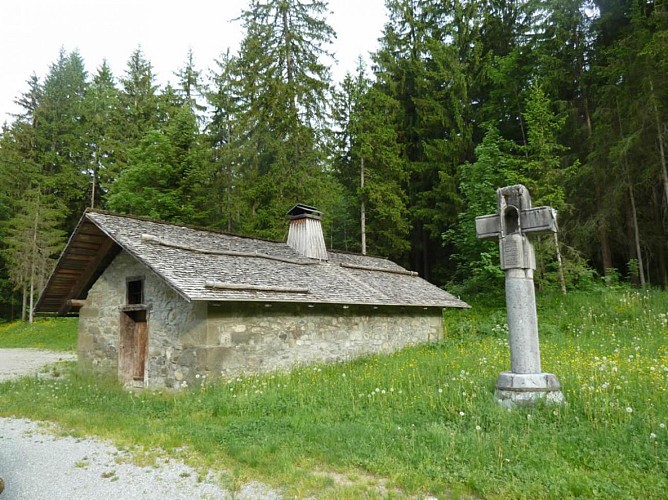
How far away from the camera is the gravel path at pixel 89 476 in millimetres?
4453

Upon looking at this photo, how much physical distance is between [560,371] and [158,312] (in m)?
8.38

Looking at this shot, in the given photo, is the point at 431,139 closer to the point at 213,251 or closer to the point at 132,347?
the point at 213,251

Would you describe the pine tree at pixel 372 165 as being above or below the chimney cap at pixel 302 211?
above

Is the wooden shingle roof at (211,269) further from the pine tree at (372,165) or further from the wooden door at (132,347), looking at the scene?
the pine tree at (372,165)

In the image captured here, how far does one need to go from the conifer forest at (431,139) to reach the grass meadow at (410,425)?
830 cm

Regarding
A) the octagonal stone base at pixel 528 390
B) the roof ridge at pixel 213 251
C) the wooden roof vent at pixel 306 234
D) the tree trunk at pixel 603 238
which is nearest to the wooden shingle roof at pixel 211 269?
the roof ridge at pixel 213 251

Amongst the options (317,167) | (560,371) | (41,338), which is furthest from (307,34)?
(41,338)

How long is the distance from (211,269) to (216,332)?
5.60 ft

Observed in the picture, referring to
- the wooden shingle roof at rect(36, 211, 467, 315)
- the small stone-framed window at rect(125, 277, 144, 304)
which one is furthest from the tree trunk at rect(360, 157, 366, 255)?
the small stone-framed window at rect(125, 277, 144, 304)

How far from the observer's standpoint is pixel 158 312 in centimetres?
1012

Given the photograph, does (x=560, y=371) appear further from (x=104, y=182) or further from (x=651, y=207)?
(x=104, y=182)

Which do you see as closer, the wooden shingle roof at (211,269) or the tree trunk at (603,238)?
the wooden shingle roof at (211,269)

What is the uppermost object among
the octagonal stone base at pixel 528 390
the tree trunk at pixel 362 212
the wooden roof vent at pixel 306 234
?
the tree trunk at pixel 362 212

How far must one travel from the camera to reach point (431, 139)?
23.7 m
